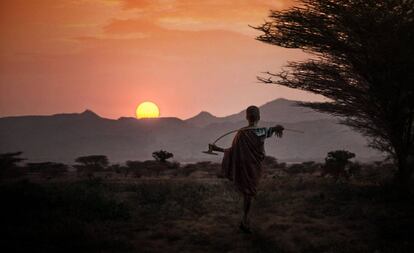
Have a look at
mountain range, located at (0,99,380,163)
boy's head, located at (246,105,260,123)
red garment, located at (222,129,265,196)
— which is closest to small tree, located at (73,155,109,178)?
red garment, located at (222,129,265,196)

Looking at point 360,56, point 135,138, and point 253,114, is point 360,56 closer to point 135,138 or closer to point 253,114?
point 253,114

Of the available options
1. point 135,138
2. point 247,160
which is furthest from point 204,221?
point 135,138

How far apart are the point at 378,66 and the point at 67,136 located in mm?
155176

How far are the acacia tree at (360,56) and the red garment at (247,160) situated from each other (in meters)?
3.83

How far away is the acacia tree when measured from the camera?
10414 mm

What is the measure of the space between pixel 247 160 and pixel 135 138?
515 ft

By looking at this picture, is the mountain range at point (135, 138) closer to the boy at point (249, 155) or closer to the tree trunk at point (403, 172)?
the tree trunk at point (403, 172)

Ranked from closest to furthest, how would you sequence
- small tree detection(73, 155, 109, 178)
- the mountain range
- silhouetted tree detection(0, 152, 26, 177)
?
silhouetted tree detection(0, 152, 26, 177) < small tree detection(73, 155, 109, 178) < the mountain range

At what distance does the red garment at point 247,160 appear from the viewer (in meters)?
8.57

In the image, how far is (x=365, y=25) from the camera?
10.6 meters

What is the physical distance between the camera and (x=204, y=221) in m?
9.67

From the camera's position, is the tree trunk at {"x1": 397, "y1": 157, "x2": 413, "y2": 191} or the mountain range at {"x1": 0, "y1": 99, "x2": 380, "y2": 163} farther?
the mountain range at {"x1": 0, "y1": 99, "x2": 380, "y2": 163}

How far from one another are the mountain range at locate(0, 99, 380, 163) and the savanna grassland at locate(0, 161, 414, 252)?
412 ft

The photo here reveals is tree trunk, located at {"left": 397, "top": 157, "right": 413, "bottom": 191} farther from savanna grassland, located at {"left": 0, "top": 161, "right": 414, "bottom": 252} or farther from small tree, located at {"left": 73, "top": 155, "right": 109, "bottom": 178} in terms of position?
small tree, located at {"left": 73, "top": 155, "right": 109, "bottom": 178}
